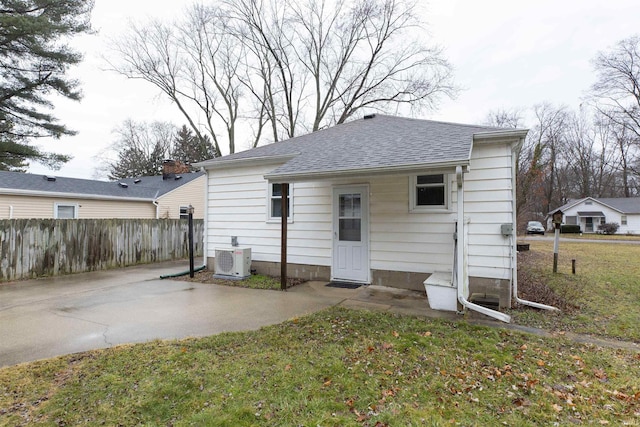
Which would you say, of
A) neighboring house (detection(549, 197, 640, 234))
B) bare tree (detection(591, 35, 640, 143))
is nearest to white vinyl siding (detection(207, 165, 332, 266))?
bare tree (detection(591, 35, 640, 143))

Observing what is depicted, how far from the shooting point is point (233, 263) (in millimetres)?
7543

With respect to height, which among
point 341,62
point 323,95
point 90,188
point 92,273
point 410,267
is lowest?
point 92,273

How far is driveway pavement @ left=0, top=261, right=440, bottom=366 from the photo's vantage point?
387cm

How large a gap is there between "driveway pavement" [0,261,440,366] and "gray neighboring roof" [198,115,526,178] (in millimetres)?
2354

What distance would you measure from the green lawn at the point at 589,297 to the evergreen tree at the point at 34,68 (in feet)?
56.5

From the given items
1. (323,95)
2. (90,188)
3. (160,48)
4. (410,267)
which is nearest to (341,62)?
(323,95)

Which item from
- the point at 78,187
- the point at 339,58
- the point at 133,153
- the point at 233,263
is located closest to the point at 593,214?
the point at 339,58

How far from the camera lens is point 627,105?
25.0 m

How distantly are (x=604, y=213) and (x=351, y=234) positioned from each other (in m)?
38.6

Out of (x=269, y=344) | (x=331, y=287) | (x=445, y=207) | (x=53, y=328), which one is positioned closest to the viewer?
(x=269, y=344)

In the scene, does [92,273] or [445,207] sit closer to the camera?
[445,207]

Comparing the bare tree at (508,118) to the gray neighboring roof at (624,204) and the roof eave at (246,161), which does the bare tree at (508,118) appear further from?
the roof eave at (246,161)

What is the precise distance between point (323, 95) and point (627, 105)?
994 inches

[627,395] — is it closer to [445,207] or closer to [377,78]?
[445,207]
